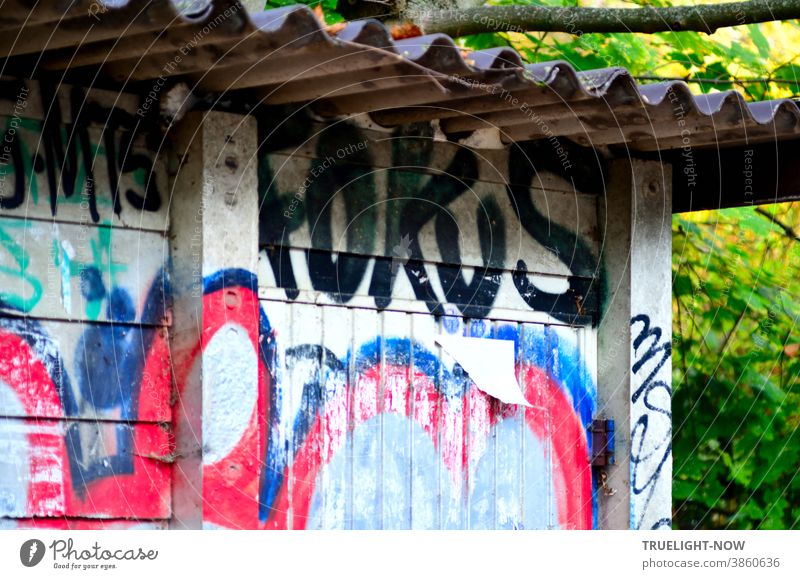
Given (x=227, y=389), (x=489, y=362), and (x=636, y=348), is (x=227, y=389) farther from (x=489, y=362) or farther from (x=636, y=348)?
(x=636, y=348)

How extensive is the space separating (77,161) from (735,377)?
615 centimetres

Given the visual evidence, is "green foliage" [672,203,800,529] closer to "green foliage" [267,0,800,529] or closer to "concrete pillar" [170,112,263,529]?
"green foliage" [267,0,800,529]

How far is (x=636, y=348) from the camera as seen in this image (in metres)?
6.32

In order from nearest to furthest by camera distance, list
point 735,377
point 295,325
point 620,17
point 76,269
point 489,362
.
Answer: point 76,269
point 295,325
point 489,362
point 620,17
point 735,377

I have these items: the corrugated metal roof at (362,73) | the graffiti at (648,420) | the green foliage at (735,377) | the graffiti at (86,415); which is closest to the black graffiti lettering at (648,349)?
the graffiti at (648,420)

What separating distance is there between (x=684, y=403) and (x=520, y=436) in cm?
417

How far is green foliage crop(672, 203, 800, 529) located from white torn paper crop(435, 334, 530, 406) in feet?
11.5

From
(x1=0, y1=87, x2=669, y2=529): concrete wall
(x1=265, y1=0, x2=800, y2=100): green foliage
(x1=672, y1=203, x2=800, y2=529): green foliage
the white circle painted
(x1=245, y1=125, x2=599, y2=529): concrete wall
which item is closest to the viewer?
(x1=0, y1=87, x2=669, y2=529): concrete wall

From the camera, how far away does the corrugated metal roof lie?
420 cm

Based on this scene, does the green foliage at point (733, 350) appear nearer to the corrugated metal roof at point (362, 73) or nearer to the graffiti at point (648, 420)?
the graffiti at point (648, 420)

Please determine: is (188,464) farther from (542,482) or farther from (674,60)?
(674,60)

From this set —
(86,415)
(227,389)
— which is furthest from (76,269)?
(227,389)

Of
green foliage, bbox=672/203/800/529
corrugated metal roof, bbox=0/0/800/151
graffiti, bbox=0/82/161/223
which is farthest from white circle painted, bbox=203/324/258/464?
green foliage, bbox=672/203/800/529

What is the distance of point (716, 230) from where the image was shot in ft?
32.8
